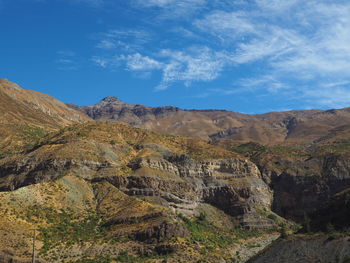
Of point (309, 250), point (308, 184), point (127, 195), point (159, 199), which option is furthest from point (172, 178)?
point (309, 250)

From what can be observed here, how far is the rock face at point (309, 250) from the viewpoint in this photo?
2394 inches

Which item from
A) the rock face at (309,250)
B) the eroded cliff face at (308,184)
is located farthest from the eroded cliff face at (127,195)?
the rock face at (309,250)

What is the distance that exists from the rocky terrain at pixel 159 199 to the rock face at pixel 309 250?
18 cm

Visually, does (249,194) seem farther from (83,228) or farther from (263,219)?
(83,228)

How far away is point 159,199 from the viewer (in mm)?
116000

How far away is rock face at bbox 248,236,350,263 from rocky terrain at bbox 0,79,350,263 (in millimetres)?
180

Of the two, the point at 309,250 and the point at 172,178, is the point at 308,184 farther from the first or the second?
the point at 309,250

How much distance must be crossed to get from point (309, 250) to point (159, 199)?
2167 inches

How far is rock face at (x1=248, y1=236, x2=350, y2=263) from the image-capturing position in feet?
200

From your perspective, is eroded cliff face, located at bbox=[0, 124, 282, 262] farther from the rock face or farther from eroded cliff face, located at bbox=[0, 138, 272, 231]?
the rock face

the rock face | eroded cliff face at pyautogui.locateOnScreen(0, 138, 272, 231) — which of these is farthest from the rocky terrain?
eroded cliff face at pyautogui.locateOnScreen(0, 138, 272, 231)

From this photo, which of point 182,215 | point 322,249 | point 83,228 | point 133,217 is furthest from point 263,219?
point 322,249

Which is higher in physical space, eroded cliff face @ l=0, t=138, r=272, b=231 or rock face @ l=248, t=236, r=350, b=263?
eroded cliff face @ l=0, t=138, r=272, b=231

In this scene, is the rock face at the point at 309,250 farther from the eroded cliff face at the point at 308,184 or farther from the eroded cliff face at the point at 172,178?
the eroded cliff face at the point at 308,184
